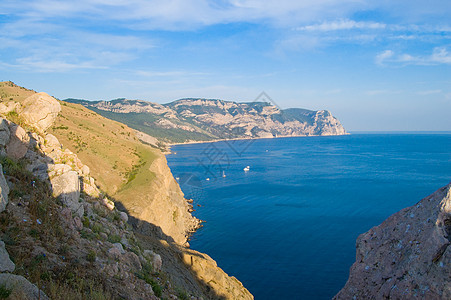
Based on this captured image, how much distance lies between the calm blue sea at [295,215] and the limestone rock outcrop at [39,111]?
2702cm

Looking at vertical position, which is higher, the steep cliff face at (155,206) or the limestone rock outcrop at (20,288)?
the limestone rock outcrop at (20,288)

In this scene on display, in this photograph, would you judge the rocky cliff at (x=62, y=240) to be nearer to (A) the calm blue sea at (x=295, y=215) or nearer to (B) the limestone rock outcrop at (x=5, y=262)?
(B) the limestone rock outcrop at (x=5, y=262)

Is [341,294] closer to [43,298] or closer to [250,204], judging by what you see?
[43,298]

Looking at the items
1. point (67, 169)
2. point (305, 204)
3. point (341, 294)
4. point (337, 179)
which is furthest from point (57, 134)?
point (337, 179)

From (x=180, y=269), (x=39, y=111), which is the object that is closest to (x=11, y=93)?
Result: (x=39, y=111)

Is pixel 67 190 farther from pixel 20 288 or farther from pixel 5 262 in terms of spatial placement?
pixel 20 288

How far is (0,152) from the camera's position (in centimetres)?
1151

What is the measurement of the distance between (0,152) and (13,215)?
406 centimetres

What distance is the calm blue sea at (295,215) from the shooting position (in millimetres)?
34781

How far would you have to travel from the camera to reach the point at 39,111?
1661 centimetres

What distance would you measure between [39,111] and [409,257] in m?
19.3

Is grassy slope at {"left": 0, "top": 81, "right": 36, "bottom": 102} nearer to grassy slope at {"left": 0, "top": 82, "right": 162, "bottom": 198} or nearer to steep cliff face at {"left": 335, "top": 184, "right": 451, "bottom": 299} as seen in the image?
grassy slope at {"left": 0, "top": 82, "right": 162, "bottom": 198}

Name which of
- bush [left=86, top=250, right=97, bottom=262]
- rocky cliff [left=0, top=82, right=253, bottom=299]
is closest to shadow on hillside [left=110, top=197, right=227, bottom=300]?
rocky cliff [left=0, top=82, right=253, bottom=299]

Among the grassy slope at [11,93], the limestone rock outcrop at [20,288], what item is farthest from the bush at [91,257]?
the grassy slope at [11,93]
